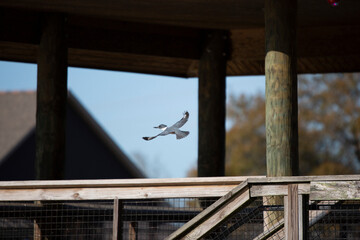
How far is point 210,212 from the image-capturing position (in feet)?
22.7

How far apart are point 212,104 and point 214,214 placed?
4.69m

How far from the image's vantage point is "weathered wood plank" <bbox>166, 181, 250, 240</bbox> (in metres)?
6.85

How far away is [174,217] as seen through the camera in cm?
1049

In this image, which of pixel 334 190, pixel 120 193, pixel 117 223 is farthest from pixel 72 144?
pixel 334 190

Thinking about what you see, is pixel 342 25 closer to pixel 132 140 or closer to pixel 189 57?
pixel 189 57

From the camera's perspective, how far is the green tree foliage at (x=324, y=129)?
35.6m

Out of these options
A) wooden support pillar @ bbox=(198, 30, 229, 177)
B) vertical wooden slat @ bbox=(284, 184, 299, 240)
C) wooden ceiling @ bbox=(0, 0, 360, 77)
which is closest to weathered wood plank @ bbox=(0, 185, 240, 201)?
vertical wooden slat @ bbox=(284, 184, 299, 240)

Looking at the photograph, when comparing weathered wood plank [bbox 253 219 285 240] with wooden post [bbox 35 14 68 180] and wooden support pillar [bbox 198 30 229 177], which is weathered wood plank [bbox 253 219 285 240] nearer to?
wooden post [bbox 35 14 68 180]

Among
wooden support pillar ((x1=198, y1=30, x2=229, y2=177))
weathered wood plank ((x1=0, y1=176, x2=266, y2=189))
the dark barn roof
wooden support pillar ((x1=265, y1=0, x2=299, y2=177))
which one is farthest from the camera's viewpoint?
the dark barn roof

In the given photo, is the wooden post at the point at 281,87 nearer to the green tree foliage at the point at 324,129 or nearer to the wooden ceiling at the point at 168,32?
the wooden ceiling at the point at 168,32

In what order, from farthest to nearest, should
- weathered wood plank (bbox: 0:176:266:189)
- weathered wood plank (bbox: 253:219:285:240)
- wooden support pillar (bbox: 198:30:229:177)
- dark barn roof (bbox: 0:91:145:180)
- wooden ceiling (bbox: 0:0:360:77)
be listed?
dark barn roof (bbox: 0:91:145:180) < wooden support pillar (bbox: 198:30:229:177) < wooden ceiling (bbox: 0:0:360:77) < weathered wood plank (bbox: 253:219:285:240) < weathered wood plank (bbox: 0:176:266:189)

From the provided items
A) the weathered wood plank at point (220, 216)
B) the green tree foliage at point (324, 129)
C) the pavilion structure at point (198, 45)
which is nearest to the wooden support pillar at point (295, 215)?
the weathered wood plank at point (220, 216)

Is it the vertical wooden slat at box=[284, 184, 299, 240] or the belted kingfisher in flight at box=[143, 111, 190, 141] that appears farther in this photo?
the belted kingfisher in flight at box=[143, 111, 190, 141]

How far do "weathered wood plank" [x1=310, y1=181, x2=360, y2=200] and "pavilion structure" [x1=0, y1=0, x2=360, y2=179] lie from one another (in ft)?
4.82
